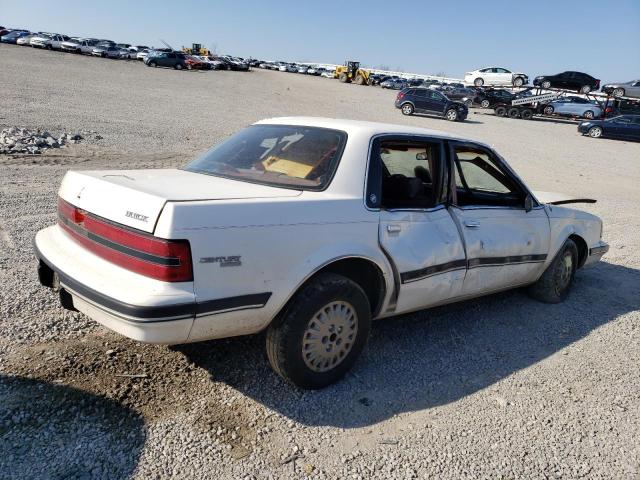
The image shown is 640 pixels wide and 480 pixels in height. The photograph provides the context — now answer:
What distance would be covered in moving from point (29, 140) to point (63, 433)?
32.0 ft

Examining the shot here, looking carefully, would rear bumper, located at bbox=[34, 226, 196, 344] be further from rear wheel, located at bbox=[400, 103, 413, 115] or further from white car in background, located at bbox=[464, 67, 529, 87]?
white car in background, located at bbox=[464, 67, 529, 87]

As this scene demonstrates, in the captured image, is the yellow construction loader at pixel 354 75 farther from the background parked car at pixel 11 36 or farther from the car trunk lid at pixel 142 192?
the car trunk lid at pixel 142 192

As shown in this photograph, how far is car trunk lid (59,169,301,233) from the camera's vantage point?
8.64 feet

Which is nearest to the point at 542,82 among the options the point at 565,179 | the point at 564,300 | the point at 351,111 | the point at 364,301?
the point at 351,111

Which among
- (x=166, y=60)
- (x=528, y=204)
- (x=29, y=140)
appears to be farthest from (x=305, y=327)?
(x=166, y=60)

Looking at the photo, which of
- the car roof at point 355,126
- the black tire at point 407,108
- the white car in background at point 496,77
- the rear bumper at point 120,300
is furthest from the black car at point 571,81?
the rear bumper at point 120,300

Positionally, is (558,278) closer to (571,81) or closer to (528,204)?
(528,204)

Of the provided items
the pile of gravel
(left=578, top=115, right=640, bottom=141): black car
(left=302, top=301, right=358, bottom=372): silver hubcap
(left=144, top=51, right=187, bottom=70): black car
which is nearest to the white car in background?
(left=578, top=115, right=640, bottom=141): black car

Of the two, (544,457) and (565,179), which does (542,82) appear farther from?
(544,457)

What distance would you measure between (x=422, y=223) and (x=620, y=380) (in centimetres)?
187

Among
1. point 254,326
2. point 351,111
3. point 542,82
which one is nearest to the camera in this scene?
point 254,326

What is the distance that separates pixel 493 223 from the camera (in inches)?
166

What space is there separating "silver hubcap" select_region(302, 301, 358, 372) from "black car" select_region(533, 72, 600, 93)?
38.8 metres

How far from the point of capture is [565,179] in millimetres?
13750
